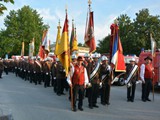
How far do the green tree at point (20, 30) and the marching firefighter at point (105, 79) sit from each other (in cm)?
4923

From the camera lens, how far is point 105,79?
37.6 ft

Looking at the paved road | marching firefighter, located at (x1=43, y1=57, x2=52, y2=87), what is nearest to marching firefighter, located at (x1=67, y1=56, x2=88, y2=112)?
the paved road

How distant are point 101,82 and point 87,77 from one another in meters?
0.90

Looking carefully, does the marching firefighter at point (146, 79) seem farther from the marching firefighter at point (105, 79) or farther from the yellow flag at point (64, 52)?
the yellow flag at point (64, 52)

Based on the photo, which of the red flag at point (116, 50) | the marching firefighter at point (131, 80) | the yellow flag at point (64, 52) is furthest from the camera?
the marching firefighter at point (131, 80)

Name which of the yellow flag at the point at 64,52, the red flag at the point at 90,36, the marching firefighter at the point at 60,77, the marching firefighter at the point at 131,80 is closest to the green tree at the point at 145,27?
the red flag at the point at 90,36

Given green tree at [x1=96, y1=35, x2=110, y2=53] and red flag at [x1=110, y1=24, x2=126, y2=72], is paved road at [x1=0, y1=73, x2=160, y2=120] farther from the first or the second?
green tree at [x1=96, y1=35, x2=110, y2=53]

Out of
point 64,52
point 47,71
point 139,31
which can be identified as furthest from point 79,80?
point 139,31

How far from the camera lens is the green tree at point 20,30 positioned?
196ft

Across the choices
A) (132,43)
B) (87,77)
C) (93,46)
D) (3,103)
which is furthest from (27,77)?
(132,43)

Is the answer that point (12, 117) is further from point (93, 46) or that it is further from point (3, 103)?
point (93, 46)

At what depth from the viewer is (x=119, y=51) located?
11.2m

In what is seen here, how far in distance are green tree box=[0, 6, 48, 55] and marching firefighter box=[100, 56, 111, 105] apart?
162 feet

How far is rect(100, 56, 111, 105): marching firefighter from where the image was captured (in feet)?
36.4
